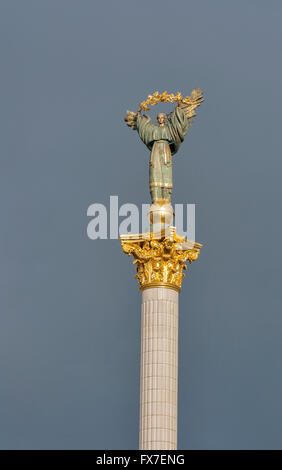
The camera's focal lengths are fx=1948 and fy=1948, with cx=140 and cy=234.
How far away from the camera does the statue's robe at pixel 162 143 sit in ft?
366

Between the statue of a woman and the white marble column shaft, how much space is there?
636 centimetres

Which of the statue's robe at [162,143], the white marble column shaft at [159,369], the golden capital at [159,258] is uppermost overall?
the statue's robe at [162,143]

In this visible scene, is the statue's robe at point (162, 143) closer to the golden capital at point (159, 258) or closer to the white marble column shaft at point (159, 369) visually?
the golden capital at point (159, 258)

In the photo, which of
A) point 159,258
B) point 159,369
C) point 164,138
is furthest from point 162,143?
point 159,369

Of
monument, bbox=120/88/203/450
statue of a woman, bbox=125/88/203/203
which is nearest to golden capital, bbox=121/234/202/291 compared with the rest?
monument, bbox=120/88/203/450

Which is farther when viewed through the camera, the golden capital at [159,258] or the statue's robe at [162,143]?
the statue's robe at [162,143]

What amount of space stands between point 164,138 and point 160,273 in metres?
8.38

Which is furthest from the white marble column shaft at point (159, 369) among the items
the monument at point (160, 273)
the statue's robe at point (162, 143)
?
the statue's robe at point (162, 143)

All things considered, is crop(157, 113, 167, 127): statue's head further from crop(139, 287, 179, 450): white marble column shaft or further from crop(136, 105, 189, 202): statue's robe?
crop(139, 287, 179, 450): white marble column shaft

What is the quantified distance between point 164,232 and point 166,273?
230 cm

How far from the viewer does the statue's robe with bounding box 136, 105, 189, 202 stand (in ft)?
366

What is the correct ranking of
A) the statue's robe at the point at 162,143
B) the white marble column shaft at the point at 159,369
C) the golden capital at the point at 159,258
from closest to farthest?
1. the white marble column shaft at the point at 159,369
2. the golden capital at the point at 159,258
3. the statue's robe at the point at 162,143

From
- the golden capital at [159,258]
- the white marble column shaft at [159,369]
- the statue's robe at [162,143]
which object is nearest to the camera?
the white marble column shaft at [159,369]
